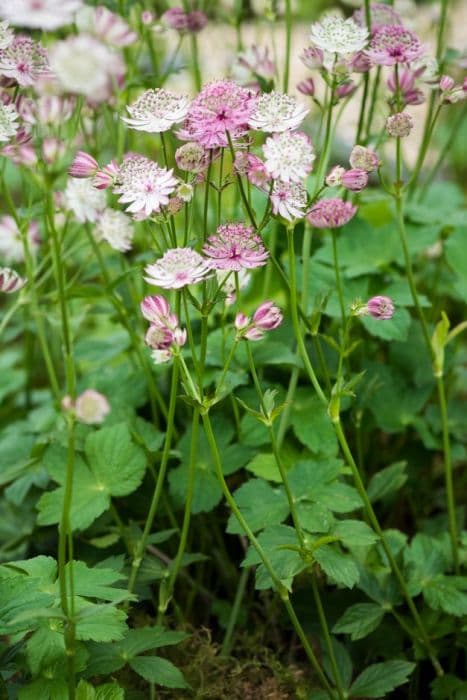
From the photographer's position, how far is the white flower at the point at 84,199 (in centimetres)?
115

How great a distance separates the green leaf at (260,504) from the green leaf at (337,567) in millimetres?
81

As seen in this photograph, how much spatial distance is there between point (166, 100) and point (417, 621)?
0.72 m

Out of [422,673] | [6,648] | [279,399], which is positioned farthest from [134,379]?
[422,673]

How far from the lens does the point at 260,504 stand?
1.13m

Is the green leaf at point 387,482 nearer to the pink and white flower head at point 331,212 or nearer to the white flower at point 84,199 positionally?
the pink and white flower head at point 331,212

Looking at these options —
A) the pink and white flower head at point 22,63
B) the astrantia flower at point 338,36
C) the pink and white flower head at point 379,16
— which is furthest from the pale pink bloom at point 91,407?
the pink and white flower head at point 379,16

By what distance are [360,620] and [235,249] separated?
1.78ft

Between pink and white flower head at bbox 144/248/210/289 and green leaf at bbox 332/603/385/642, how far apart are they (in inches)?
20.9

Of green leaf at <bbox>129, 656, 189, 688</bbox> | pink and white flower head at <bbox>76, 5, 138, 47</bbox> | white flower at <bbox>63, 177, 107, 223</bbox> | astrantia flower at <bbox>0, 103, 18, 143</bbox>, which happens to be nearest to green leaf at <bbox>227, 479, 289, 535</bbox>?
green leaf at <bbox>129, 656, 189, 688</bbox>

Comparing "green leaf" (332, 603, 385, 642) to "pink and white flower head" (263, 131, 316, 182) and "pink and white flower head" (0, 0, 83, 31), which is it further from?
"pink and white flower head" (0, 0, 83, 31)

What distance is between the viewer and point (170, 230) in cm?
91

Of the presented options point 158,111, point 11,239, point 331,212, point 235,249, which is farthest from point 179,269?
point 11,239

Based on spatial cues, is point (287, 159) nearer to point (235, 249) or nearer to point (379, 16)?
point (235, 249)

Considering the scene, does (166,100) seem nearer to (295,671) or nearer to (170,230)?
(170,230)
